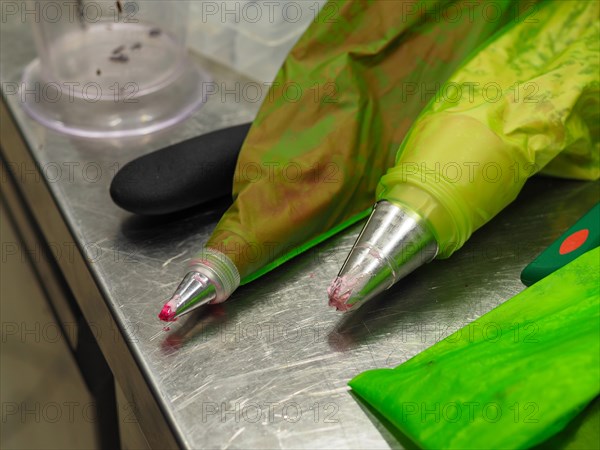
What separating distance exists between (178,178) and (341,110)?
0.13m

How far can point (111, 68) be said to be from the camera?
707 millimetres

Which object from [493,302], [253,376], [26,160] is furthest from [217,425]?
[26,160]

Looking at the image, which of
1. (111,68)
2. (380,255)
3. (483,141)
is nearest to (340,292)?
(380,255)

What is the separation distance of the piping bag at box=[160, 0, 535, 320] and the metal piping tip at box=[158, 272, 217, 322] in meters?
0.01

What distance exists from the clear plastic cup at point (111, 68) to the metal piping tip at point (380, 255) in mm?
299

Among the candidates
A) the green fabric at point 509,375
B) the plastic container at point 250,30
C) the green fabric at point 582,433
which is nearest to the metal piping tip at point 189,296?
the green fabric at point 509,375

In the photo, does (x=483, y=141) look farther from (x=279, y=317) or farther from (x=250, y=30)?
(x=250, y=30)

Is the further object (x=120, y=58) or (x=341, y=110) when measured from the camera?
(x=120, y=58)

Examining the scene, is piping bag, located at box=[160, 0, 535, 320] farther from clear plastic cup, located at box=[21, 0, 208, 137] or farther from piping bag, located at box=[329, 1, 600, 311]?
clear plastic cup, located at box=[21, 0, 208, 137]

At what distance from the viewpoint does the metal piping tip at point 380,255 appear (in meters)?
0.46

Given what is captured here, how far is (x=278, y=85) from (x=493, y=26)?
0.17 meters

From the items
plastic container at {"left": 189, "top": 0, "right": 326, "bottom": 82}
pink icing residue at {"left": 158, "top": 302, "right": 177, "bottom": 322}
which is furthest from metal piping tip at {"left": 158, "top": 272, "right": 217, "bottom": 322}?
plastic container at {"left": 189, "top": 0, "right": 326, "bottom": 82}

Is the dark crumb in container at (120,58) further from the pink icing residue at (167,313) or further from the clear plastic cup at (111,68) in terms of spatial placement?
the pink icing residue at (167,313)

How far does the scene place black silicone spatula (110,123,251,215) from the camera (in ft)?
1.79
